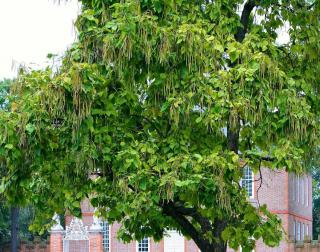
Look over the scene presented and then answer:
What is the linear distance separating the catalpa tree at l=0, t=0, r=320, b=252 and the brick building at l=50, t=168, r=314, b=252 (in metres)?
28.1

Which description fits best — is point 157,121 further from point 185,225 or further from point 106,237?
point 106,237

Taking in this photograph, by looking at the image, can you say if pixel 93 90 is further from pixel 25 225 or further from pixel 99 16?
pixel 25 225

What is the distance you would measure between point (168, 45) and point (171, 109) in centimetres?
114

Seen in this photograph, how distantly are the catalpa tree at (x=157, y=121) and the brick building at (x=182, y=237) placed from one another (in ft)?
92.2

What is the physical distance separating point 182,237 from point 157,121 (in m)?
33.8

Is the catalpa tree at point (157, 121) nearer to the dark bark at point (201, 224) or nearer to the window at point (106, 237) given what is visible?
the dark bark at point (201, 224)

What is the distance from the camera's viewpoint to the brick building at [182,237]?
4741 cm

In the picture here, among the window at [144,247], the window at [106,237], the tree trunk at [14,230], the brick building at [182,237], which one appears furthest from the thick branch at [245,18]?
the tree trunk at [14,230]

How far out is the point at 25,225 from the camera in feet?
212

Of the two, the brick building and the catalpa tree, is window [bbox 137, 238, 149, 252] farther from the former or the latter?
the catalpa tree

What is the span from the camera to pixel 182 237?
50719 millimetres

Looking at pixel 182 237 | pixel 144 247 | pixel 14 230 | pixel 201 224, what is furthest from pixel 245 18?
pixel 14 230

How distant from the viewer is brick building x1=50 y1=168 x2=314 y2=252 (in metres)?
47.4

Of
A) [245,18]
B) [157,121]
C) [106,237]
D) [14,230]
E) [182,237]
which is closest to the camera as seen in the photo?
[157,121]
